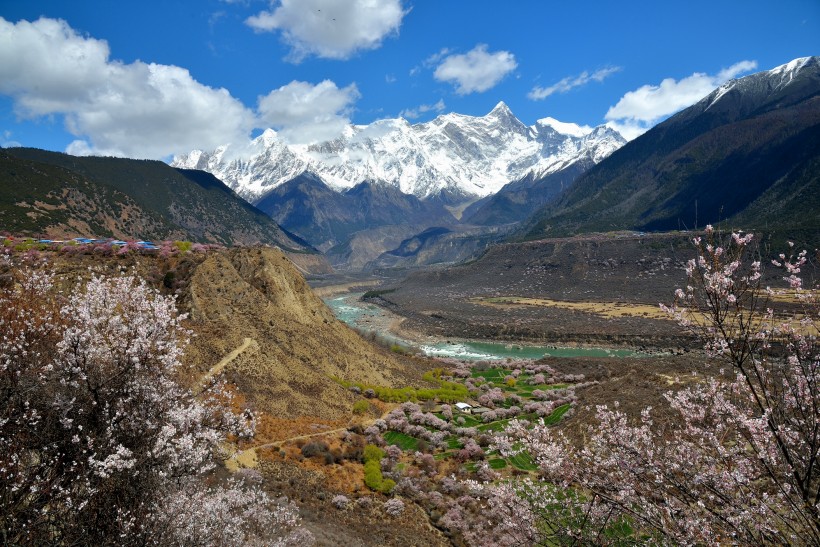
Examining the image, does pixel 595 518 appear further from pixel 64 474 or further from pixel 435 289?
pixel 435 289

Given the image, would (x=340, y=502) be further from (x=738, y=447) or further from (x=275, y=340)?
(x=738, y=447)

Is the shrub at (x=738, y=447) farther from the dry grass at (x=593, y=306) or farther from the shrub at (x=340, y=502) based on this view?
the dry grass at (x=593, y=306)

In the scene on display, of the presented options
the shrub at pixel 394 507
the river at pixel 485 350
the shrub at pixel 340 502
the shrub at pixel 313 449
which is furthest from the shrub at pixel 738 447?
the river at pixel 485 350

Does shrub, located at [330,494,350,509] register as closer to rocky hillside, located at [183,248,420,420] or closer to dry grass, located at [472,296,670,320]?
rocky hillside, located at [183,248,420,420]

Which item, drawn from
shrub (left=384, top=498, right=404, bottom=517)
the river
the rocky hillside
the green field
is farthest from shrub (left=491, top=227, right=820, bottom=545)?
the river

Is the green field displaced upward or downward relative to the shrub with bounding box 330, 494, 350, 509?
downward

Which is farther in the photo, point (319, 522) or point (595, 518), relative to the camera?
point (319, 522)

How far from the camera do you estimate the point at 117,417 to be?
11.0m

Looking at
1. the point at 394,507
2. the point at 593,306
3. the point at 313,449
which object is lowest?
the point at 593,306

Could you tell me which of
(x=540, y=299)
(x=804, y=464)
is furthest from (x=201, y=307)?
(x=540, y=299)

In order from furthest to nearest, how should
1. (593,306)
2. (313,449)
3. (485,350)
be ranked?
1. (593,306)
2. (485,350)
3. (313,449)

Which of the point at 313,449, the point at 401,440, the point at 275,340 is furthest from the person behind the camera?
the point at 275,340

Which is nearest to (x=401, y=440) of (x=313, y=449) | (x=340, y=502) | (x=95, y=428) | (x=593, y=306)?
(x=313, y=449)

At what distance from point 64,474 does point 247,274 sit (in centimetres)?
4466
